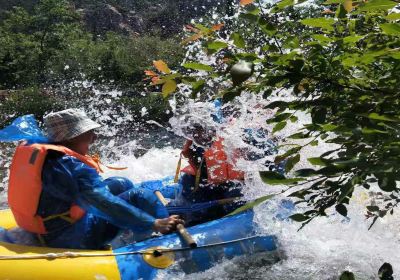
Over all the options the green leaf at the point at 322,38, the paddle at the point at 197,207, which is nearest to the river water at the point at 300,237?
the paddle at the point at 197,207

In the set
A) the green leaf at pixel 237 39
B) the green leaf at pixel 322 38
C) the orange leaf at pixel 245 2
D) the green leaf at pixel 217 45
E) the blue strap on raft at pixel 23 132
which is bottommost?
the blue strap on raft at pixel 23 132

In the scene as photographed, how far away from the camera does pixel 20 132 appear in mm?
3443

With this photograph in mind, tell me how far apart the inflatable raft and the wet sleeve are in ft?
0.65

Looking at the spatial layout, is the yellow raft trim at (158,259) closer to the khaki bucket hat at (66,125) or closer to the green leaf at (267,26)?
the khaki bucket hat at (66,125)

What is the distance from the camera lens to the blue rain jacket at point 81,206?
9.96ft

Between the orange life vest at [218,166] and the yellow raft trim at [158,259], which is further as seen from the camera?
the orange life vest at [218,166]

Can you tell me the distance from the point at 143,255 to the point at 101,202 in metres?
0.44

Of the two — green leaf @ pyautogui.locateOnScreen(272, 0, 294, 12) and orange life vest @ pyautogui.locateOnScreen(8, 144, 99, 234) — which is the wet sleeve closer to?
orange life vest @ pyautogui.locateOnScreen(8, 144, 99, 234)

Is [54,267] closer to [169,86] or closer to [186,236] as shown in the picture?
[186,236]

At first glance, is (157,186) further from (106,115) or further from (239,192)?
(106,115)

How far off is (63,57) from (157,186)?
12.4m

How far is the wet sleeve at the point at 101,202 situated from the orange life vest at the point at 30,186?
0.09 meters

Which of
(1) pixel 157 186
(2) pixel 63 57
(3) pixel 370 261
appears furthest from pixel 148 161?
(2) pixel 63 57

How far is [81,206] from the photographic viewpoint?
10.4 ft
